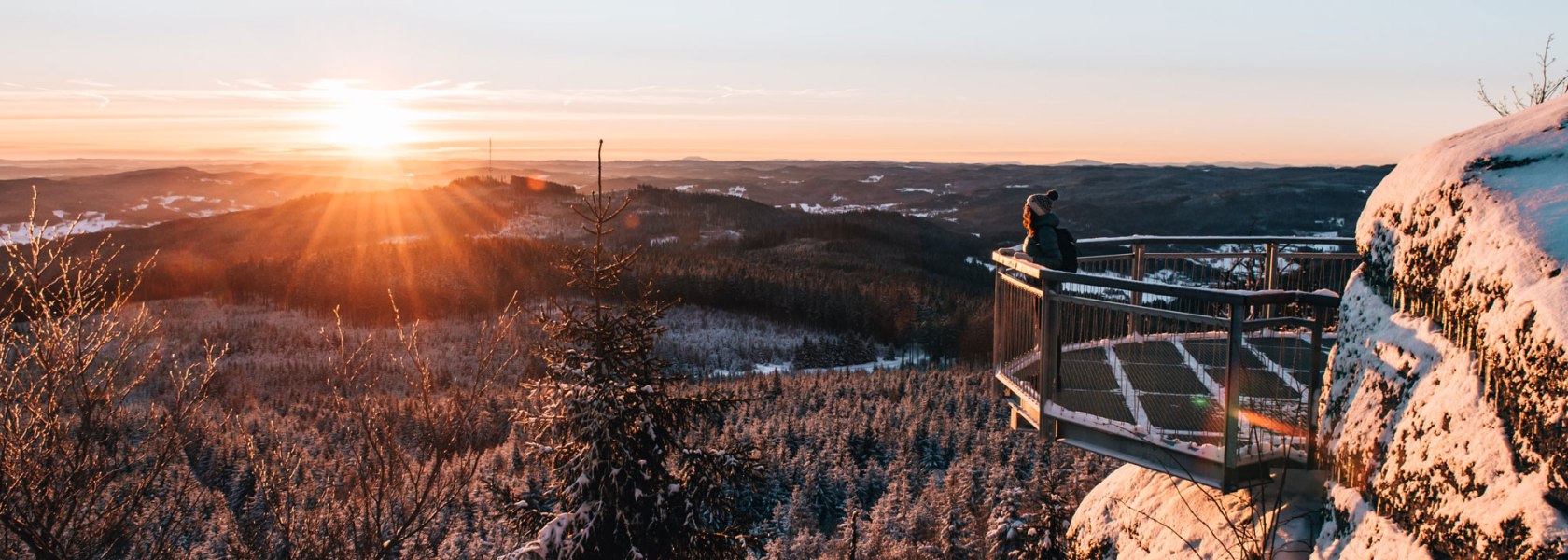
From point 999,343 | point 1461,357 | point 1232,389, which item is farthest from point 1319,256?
point 1461,357

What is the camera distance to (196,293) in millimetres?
167375

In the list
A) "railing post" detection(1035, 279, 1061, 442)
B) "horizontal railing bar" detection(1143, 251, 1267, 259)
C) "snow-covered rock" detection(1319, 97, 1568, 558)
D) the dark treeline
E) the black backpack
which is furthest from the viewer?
the dark treeline

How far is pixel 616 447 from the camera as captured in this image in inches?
382

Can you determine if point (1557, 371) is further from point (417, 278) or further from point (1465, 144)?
point (417, 278)

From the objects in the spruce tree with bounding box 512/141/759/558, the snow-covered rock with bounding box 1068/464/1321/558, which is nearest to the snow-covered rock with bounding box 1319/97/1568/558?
the snow-covered rock with bounding box 1068/464/1321/558

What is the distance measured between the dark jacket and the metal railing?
26 centimetres

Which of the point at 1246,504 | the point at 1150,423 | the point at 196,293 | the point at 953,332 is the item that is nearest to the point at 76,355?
the point at 1150,423

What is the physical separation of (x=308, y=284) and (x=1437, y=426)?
190626 mm

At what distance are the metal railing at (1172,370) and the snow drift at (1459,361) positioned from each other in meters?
0.54

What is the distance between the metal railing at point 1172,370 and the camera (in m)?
5.66

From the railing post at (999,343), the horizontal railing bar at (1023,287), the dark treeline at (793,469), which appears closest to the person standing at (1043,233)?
the railing post at (999,343)

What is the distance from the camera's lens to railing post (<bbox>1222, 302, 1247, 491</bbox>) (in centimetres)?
536

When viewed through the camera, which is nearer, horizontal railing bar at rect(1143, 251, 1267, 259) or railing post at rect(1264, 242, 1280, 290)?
railing post at rect(1264, 242, 1280, 290)

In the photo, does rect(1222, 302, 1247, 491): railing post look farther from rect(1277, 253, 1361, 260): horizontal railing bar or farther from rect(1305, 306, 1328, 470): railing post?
rect(1277, 253, 1361, 260): horizontal railing bar
